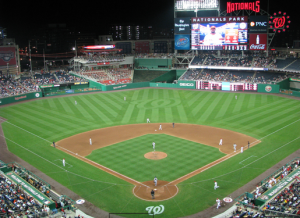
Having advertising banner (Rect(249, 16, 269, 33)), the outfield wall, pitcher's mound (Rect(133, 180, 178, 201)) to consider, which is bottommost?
pitcher's mound (Rect(133, 180, 178, 201))

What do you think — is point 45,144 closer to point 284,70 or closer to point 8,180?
point 8,180

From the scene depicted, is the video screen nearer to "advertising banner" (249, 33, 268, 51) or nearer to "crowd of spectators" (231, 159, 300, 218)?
"advertising banner" (249, 33, 268, 51)

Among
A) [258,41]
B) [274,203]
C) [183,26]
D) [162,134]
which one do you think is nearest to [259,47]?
[258,41]

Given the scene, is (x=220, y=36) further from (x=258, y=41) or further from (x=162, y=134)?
(x=162, y=134)

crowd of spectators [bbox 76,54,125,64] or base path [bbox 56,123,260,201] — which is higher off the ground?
crowd of spectators [bbox 76,54,125,64]

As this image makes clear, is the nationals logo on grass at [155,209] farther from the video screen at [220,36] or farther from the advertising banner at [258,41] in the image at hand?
the video screen at [220,36]

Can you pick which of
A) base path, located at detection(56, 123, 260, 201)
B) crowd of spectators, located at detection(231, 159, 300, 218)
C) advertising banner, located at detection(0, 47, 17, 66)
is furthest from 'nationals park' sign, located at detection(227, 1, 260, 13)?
advertising banner, located at detection(0, 47, 17, 66)
